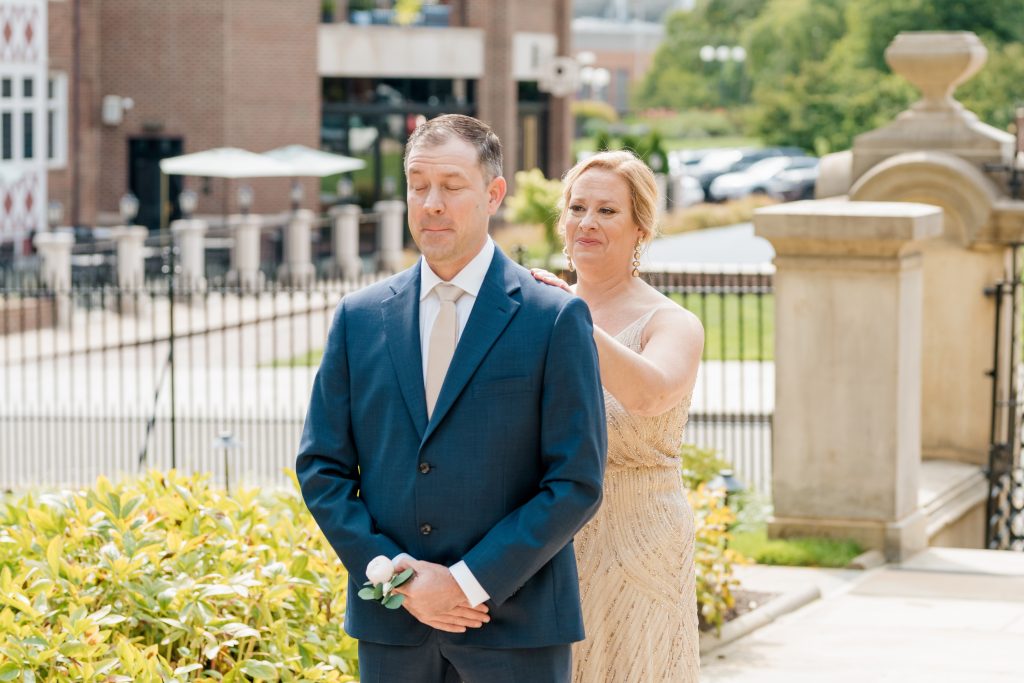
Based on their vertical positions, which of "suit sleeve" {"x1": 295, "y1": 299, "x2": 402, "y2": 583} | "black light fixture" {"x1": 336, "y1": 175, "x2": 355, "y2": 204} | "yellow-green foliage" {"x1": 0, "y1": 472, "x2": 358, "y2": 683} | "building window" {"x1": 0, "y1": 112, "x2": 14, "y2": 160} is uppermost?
"building window" {"x1": 0, "y1": 112, "x2": 14, "y2": 160}

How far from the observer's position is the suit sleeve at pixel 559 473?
12.3 ft

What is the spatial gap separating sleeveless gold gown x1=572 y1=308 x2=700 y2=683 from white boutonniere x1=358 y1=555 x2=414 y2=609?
873mm

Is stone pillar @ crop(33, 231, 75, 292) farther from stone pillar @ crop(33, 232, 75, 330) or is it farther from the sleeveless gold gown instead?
the sleeveless gold gown

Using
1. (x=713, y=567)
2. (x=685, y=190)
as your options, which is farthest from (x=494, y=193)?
(x=685, y=190)

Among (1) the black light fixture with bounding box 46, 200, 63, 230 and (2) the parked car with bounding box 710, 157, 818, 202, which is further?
(2) the parked car with bounding box 710, 157, 818, 202

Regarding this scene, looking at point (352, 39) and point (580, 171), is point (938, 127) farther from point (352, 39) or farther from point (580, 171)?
point (352, 39)

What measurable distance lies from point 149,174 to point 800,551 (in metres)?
28.1

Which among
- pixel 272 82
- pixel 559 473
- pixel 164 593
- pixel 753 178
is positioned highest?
pixel 272 82

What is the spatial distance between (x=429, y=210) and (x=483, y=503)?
66 cm

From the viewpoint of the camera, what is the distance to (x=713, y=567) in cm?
742

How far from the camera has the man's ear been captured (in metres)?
3.96

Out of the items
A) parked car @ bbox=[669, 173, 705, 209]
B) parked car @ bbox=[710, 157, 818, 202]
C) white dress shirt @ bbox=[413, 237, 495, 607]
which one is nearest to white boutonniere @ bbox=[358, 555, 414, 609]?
white dress shirt @ bbox=[413, 237, 495, 607]

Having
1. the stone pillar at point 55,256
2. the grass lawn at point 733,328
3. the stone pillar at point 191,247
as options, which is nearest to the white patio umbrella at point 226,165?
the stone pillar at point 191,247

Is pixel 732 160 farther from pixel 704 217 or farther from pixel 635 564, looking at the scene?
pixel 635 564
